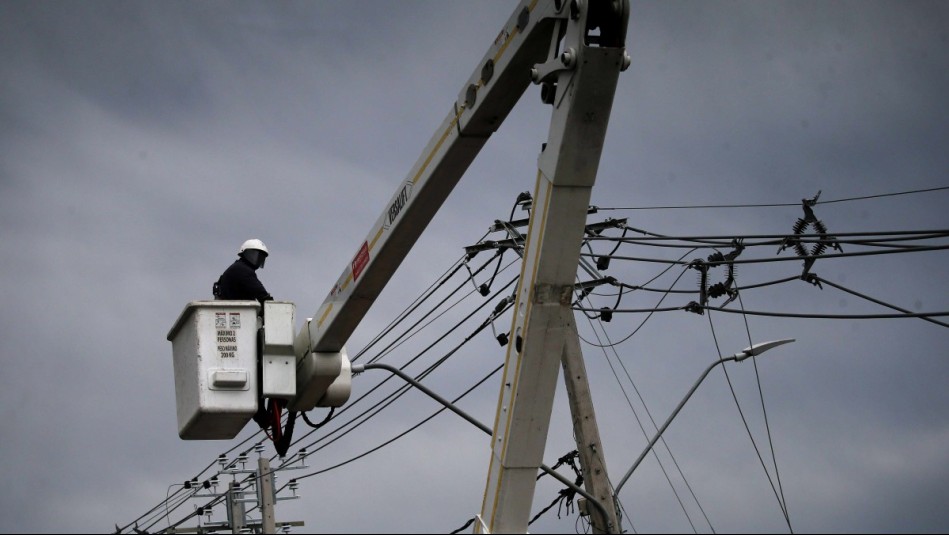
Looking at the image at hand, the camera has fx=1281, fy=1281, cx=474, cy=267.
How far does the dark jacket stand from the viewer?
10.8 metres

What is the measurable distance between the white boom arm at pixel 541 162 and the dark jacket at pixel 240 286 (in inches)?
87.5

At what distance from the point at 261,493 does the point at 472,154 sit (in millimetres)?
15269

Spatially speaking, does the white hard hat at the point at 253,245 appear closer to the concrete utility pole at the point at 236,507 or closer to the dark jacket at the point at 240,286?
the dark jacket at the point at 240,286

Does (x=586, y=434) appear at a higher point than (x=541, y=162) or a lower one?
lower

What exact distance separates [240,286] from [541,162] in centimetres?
378

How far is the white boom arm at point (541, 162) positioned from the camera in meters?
7.55

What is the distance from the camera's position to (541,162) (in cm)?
801

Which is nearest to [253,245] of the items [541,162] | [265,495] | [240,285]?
[240,285]

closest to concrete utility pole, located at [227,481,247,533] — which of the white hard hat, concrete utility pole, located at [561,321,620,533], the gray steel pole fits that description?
the gray steel pole

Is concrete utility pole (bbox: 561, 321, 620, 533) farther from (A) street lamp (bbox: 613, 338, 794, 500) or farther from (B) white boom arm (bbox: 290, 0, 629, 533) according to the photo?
(B) white boom arm (bbox: 290, 0, 629, 533)

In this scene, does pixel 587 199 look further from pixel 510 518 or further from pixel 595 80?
pixel 510 518

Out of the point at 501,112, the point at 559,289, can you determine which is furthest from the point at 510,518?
the point at 501,112

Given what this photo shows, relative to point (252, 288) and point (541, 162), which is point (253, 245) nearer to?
point (252, 288)

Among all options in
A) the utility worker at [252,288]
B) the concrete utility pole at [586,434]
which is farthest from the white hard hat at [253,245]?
the concrete utility pole at [586,434]
